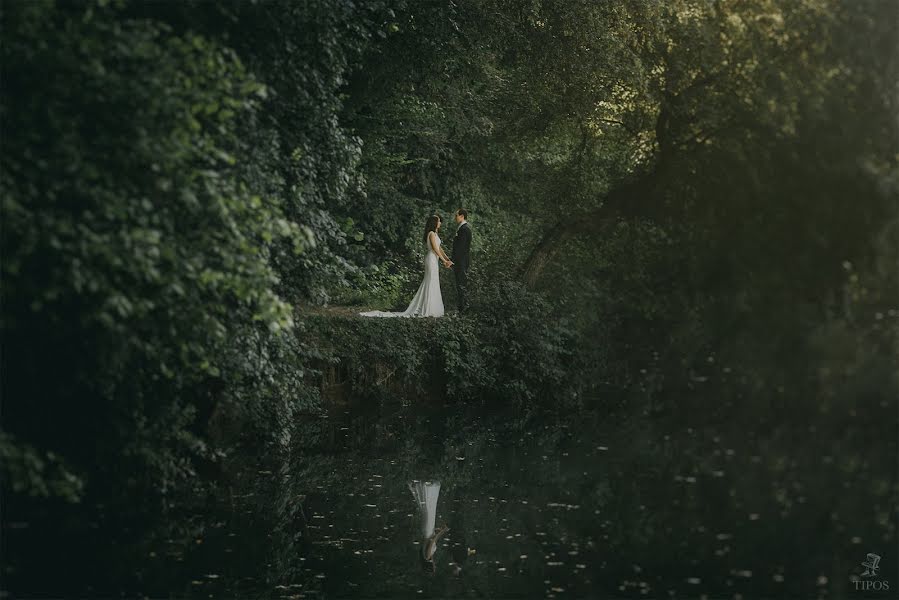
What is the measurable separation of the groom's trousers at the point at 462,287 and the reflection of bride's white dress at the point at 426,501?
341 inches

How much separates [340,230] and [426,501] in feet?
10.7

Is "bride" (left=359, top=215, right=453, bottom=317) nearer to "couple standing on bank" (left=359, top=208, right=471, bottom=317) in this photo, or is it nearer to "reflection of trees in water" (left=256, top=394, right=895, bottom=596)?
"couple standing on bank" (left=359, top=208, right=471, bottom=317)

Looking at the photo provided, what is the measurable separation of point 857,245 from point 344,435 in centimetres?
838

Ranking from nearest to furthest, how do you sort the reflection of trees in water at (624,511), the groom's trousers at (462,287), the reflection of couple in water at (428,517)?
the reflection of trees in water at (624,511), the reflection of couple in water at (428,517), the groom's trousers at (462,287)

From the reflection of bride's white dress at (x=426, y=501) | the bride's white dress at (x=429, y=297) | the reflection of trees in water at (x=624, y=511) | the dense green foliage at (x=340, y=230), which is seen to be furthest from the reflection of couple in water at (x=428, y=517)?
the bride's white dress at (x=429, y=297)

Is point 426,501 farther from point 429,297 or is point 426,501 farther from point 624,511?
point 429,297

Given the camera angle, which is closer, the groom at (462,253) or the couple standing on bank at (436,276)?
the couple standing on bank at (436,276)

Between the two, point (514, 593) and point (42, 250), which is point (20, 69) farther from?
point (514, 593)

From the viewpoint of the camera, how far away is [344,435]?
17.0 metres

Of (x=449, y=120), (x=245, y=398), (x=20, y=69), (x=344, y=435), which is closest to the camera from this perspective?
(x=20, y=69)

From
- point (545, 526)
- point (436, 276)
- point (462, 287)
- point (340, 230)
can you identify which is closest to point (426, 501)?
point (545, 526)

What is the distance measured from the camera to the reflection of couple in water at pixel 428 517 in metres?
10.4

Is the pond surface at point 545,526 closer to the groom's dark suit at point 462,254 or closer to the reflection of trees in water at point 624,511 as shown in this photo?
the reflection of trees in water at point 624,511

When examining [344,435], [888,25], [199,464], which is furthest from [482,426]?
[888,25]
